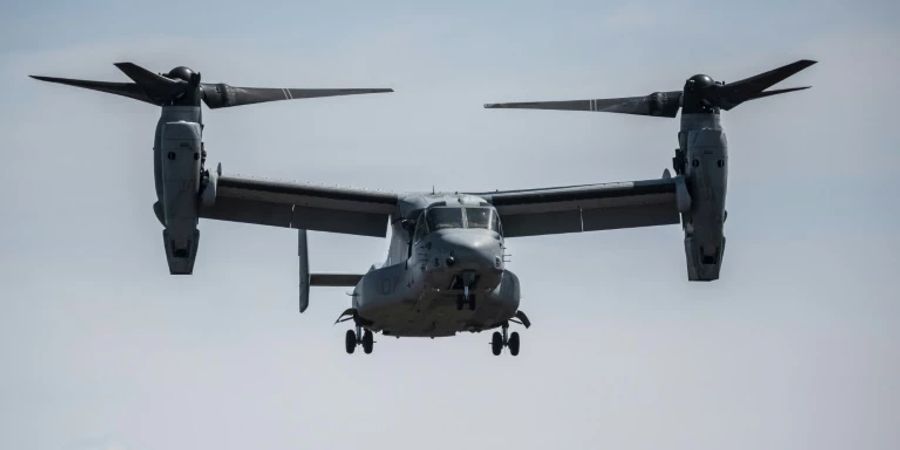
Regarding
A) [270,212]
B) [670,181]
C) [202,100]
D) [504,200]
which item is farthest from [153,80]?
[670,181]

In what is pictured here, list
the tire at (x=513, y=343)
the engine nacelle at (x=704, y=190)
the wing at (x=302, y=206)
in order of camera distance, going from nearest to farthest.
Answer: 1. the engine nacelle at (x=704, y=190)
2. the wing at (x=302, y=206)
3. the tire at (x=513, y=343)

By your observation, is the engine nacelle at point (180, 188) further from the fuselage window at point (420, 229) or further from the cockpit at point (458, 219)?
the cockpit at point (458, 219)

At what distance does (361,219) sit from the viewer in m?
42.5

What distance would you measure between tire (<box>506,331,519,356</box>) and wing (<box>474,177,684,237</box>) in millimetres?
2499

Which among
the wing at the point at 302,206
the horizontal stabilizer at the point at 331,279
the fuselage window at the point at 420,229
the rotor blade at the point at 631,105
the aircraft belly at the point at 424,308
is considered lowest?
the aircraft belly at the point at 424,308

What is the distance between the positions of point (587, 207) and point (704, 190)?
9.95 ft

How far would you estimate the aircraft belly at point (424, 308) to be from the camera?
38.3 meters

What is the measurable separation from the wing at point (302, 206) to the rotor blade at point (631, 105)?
11.5 feet

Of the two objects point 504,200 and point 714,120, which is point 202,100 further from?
point 714,120

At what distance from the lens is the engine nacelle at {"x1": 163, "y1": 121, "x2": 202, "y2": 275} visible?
38188 mm

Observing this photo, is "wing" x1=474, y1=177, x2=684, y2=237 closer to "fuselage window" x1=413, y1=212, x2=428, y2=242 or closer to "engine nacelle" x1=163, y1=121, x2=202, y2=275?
"fuselage window" x1=413, y1=212, x2=428, y2=242

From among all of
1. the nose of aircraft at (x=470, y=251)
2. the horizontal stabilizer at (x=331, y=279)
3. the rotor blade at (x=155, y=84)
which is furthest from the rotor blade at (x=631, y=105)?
the rotor blade at (x=155, y=84)

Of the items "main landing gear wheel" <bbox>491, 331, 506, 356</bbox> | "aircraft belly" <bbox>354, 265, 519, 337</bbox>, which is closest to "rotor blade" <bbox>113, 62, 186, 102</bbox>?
"aircraft belly" <bbox>354, 265, 519, 337</bbox>

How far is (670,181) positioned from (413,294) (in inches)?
226
